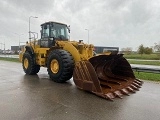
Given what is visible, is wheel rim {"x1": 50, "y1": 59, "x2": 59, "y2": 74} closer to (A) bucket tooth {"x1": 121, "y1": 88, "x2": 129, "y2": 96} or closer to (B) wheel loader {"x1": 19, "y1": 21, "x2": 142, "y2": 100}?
(B) wheel loader {"x1": 19, "y1": 21, "x2": 142, "y2": 100}

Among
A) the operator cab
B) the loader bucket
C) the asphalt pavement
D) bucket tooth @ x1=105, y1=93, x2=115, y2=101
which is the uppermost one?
the operator cab

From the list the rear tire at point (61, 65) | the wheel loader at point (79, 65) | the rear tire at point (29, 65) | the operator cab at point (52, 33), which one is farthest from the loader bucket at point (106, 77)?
the rear tire at point (29, 65)

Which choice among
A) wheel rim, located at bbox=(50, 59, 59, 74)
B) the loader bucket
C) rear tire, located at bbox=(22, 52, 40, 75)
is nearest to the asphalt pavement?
the loader bucket

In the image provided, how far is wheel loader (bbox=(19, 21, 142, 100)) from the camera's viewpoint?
269 inches

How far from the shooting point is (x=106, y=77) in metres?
8.21

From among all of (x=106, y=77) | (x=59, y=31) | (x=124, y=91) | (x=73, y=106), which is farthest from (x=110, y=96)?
(x=59, y=31)

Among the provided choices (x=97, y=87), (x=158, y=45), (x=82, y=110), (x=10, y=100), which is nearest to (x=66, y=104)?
(x=82, y=110)

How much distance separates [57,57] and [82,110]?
4116mm

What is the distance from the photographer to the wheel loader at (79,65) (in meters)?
6.82

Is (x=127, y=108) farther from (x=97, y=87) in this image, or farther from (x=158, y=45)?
(x=158, y=45)

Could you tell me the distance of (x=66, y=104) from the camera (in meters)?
5.61

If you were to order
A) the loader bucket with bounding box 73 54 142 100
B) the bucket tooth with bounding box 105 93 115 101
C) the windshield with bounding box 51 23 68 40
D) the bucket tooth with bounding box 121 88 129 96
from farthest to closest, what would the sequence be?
the windshield with bounding box 51 23 68 40 < the bucket tooth with bounding box 121 88 129 96 < the loader bucket with bounding box 73 54 142 100 < the bucket tooth with bounding box 105 93 115 101

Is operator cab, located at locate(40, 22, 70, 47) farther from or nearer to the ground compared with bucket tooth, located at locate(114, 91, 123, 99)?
farther from the ground

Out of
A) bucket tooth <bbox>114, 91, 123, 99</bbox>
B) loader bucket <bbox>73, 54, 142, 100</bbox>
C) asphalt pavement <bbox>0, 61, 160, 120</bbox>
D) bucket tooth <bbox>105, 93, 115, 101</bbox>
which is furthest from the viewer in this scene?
loader bucket <bbox>73, 54, 142, 100</bbox>
